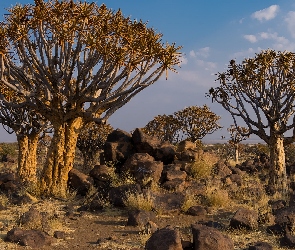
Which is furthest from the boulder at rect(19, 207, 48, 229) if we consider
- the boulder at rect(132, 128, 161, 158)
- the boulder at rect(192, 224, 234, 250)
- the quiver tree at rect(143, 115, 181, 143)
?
the quiver tree at rect(143, 115, 181, 143)

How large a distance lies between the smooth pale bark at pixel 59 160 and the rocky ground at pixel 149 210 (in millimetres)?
466

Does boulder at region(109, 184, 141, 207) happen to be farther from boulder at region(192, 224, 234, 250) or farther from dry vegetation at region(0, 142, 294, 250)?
boulder at region(192, 224, 234, 250)

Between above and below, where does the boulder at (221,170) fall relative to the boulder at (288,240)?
above

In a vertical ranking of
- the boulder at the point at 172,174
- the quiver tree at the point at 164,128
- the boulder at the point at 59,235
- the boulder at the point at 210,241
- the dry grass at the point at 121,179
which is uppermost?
the quiver tree at the point at 164,128

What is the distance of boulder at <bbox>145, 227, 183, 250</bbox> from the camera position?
6.17 meters

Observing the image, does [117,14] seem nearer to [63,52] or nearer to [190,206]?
[63,52]

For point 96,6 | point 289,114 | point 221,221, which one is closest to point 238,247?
point 221,221

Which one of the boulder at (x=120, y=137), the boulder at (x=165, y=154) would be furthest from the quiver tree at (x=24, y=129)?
the boulder at (x=165, y=154)

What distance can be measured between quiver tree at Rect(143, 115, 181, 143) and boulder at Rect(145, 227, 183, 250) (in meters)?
24.3

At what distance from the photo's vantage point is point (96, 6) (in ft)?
41.1

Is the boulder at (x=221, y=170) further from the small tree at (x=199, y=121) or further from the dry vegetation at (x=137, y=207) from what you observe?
the small tree at (x=199, y=121)

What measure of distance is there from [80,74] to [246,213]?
7.17 m

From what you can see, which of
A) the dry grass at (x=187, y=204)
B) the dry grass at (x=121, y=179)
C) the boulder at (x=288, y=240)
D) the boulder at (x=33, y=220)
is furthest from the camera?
the dry grass at (x=121, y=179)

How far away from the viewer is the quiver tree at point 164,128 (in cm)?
3120
